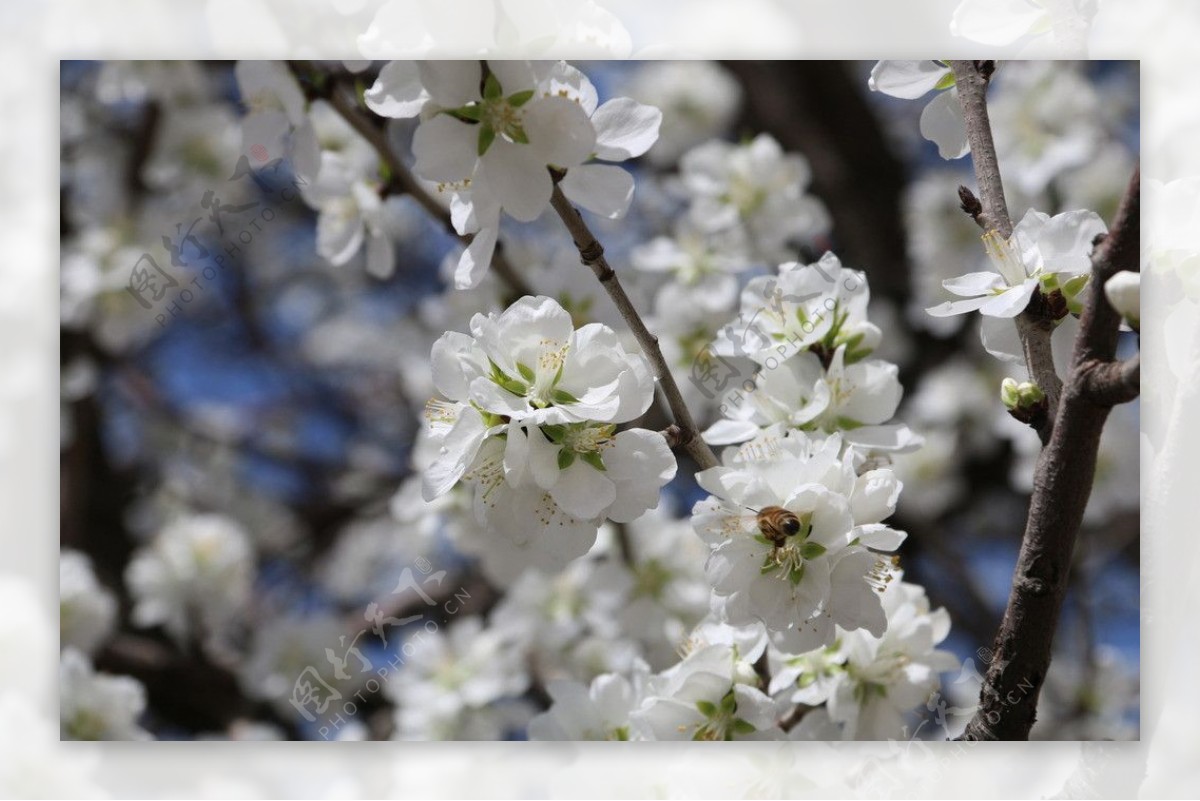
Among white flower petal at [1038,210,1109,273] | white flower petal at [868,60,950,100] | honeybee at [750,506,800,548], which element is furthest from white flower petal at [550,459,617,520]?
white flower petal at [868,60,950,100]

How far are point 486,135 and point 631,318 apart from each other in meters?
0.20

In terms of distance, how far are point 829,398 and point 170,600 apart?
1.05 metres

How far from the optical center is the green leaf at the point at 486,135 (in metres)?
0.97

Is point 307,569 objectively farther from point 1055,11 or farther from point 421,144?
point 1055,11

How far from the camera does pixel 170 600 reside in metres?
1.66

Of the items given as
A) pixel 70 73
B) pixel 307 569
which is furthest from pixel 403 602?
pixel 70 73

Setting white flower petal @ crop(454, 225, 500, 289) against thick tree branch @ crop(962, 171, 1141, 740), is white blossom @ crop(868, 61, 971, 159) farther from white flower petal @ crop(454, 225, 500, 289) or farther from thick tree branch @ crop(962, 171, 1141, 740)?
white flower petal @ crop(454, 225, 500, 289)

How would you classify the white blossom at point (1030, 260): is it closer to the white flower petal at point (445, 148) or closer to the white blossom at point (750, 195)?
the white flower petal at point (445, 148)

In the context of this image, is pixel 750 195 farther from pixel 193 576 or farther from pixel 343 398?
pixel 193 576

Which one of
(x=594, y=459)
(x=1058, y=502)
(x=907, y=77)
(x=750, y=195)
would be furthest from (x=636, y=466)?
(x=750, y=195)

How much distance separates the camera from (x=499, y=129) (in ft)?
3.18

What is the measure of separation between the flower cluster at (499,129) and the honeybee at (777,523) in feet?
1.02

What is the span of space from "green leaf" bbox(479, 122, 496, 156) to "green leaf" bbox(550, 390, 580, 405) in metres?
0.22

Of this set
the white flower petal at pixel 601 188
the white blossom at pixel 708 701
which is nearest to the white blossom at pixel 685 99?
the white flower petal at pixel 601 188
